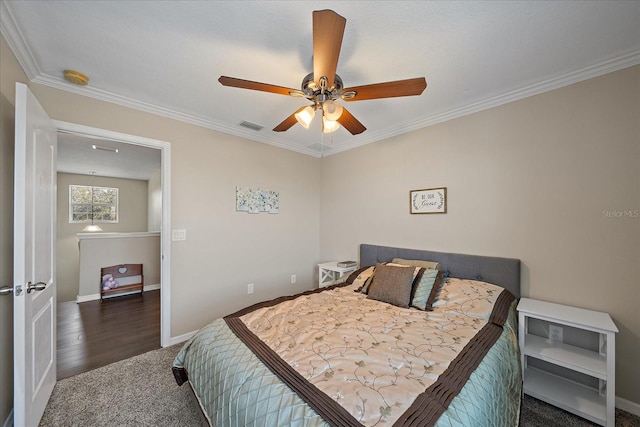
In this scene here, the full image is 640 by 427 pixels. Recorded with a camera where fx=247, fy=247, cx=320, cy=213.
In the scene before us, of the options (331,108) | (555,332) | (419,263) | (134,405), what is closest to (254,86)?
(331,108)

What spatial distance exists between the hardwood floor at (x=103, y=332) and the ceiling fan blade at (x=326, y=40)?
10.2 ft

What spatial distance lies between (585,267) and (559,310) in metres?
0.41

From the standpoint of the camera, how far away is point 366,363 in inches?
50.3

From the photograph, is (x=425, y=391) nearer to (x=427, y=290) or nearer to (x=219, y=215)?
(x=427, y=290)

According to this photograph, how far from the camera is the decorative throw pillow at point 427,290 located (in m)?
2.10

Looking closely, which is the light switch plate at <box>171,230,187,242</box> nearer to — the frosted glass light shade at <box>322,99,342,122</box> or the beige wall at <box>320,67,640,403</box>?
the frosted glass light shade at <box>322,99,342,122</box>

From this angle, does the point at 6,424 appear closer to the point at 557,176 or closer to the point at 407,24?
the point at 407,24

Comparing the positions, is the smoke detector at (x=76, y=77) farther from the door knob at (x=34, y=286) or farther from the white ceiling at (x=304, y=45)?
the door knob at (x=34, y=286)

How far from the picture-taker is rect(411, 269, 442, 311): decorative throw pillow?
2102mm

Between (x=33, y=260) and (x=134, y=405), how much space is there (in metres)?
1.22

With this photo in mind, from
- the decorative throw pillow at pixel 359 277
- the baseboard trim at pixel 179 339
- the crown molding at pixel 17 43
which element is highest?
the crown molding at pixel 17 43

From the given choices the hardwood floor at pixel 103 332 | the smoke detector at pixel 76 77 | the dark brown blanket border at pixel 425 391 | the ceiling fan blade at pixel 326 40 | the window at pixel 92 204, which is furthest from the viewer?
the window at pixel 92 204

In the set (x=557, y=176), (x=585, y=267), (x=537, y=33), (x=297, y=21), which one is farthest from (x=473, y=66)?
(x=585, y=267)

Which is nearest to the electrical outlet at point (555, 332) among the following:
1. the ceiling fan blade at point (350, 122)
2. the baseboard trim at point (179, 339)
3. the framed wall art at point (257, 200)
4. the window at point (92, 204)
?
the ceiling fan blade at point (350, 122)
